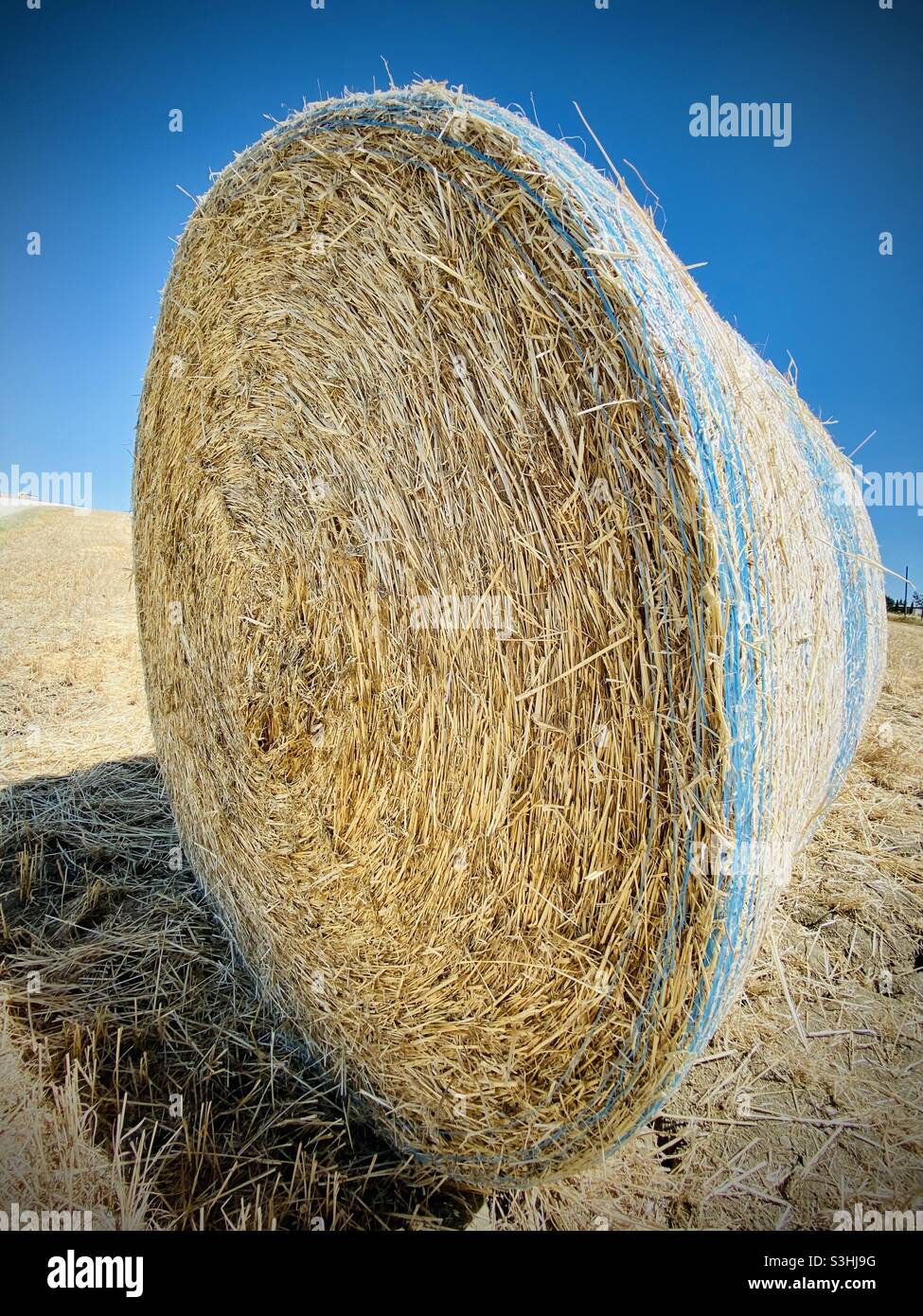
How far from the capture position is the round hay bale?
1.45 meters

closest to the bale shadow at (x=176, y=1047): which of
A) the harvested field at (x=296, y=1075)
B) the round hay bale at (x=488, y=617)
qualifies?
the harvested field at (x=296, y=1075)

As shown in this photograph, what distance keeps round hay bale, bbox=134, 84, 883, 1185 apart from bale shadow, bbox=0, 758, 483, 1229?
0.48 feet

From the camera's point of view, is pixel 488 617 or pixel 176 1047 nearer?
pixel 488 617

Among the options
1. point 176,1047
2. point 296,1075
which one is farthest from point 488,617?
point 176,1047

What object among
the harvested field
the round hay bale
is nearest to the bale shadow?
the harvested field

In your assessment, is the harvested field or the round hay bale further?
the harvested field

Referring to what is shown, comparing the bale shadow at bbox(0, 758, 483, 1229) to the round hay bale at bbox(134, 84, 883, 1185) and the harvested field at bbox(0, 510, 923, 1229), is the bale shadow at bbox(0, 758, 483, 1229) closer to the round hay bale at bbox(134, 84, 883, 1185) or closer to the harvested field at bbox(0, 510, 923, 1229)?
the harvested field at bbox(0, 510, 923, 1229)

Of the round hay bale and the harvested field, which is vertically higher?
the round hay bale

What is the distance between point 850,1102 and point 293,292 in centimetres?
303

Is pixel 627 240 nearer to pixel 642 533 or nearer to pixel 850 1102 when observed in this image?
pixel 642 533

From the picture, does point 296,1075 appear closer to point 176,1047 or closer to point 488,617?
point 176,1047

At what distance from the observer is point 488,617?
5.75 ft

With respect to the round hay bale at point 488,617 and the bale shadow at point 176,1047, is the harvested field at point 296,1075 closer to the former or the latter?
the bale shadow at point 176,1047

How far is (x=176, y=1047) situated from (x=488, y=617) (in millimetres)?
1986
